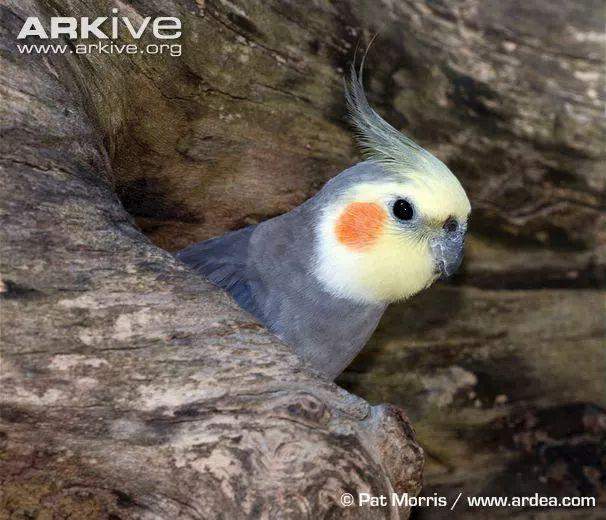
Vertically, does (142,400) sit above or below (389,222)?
below

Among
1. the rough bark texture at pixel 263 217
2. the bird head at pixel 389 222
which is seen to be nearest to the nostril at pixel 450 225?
the bird head at pixel 389 222

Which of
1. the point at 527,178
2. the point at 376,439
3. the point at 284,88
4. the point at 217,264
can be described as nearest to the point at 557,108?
the point at 527,178

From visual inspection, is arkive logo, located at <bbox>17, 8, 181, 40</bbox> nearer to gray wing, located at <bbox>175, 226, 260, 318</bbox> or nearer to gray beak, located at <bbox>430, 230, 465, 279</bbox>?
gray wing, located at <bbox>175, 226, 260, 318</bbox>

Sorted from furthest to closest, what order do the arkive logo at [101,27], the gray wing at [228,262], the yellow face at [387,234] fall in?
1. the gray wing at [228,262]
2. the yellow face at [387,234]
3. the arkive logo at [101,27]

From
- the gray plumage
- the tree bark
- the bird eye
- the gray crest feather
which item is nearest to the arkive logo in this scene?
the tree bark

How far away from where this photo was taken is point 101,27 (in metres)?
2.52

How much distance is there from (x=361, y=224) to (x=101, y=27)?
115cm

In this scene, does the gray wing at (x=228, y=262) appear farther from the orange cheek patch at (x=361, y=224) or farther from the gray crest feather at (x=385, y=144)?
the gray crest feather at (x=385, y=144)

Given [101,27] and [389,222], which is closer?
[101,27]

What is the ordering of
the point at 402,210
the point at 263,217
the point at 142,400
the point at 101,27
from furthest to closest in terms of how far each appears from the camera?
the point at 263,217
the point at 402,210
the point at 101,27
the point at 142,400

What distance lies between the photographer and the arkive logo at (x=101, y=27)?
2174 millimetres

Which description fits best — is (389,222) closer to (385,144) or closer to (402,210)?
(402,210)

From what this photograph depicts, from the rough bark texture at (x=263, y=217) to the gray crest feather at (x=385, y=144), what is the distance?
1.07 ft

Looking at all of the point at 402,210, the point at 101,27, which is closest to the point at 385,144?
the point at 402,210
